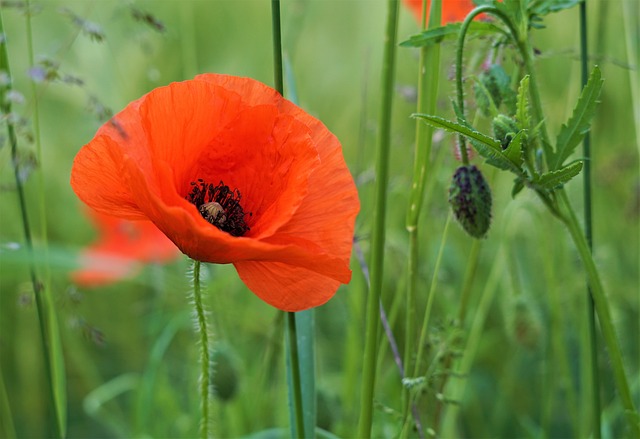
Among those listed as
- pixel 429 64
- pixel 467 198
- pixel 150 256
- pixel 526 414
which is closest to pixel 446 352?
pixel 467 198

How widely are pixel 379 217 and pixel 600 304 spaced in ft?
0.68

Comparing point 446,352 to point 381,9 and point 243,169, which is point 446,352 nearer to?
point 243,169

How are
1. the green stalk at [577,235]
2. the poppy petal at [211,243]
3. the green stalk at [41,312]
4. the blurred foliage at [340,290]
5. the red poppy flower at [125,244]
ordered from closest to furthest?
1. the poppy petal at [211,243]
2. the green stalk at [577,235]
3. the green stalk at [41,312]
4. the blurred foliage at [340,290]
5. the red poppy flower at [125,244]

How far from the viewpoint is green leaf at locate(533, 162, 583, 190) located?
0.65 metres

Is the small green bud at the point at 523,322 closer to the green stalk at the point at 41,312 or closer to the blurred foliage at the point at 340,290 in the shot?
the blurred foliage at the point at 340,290

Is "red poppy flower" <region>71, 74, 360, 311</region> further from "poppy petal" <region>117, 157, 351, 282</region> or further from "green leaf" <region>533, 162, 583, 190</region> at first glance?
"green leaf" <region>533, 162, 583, 190</region>

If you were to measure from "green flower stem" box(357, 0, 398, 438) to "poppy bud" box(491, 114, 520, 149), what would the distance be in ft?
0.31

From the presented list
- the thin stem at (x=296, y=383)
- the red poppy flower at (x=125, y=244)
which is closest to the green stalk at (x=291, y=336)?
the thin stem at (x=296, y=383)

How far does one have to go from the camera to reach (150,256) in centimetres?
183

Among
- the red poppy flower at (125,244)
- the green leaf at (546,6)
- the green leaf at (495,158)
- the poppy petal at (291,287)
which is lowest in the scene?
the red poppy flower at (125,244)

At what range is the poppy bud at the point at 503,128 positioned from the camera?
70cm

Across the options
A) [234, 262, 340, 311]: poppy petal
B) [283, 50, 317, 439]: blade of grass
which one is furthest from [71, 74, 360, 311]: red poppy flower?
[283, 50, 317, 439]: blade of grass

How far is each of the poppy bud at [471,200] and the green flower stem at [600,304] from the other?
7cm

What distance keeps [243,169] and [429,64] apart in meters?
0.18
